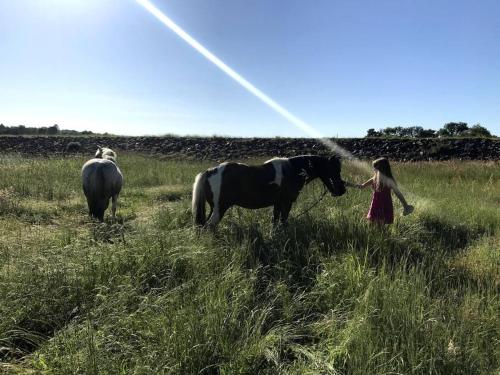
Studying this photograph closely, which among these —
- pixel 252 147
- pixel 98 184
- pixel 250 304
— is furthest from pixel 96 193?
pixel 252 147

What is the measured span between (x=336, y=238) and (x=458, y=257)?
148 centimetres

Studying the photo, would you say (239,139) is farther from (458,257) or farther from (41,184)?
(458,257)

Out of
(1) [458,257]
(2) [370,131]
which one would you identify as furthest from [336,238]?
(2) [370,131]

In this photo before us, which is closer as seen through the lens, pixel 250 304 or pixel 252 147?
pixel 250 304

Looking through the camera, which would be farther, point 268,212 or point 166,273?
point 268,212

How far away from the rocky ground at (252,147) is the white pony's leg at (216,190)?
1455 cm

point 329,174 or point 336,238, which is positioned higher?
point 329,174

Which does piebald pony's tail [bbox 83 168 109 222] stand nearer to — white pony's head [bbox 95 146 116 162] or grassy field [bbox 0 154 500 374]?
white pony's head [bbox 95 146 116 162]

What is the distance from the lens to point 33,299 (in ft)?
10.4

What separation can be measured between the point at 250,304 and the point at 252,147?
1929 cm

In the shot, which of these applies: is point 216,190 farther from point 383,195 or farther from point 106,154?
point 106,154

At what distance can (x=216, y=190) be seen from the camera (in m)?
5.53

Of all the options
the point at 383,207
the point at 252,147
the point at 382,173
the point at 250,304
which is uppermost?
the point at 252,147

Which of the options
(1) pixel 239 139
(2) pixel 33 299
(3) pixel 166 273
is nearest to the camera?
(2) pixel 33 299
